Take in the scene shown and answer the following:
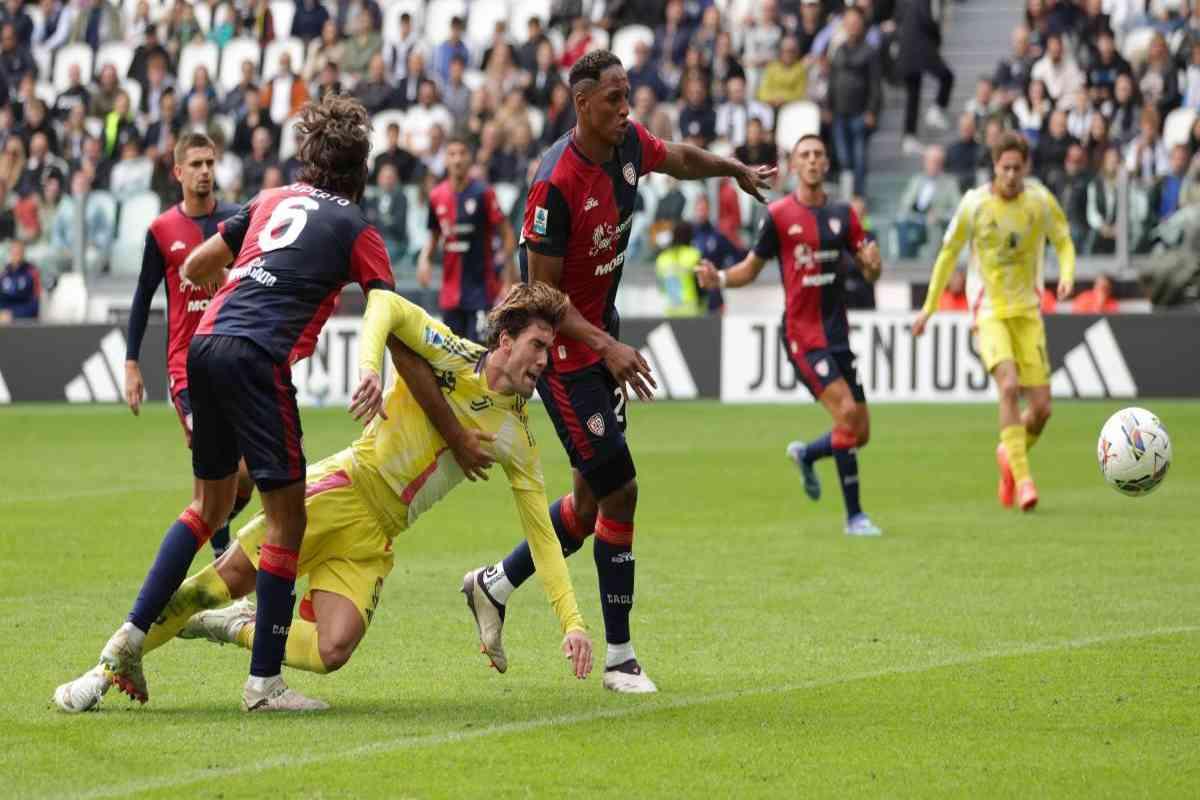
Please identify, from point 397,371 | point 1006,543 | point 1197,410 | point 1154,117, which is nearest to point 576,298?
point 397,371

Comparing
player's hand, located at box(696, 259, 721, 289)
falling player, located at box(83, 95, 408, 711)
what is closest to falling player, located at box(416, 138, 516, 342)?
player's hand, located at box(696, 259, 721, 289)

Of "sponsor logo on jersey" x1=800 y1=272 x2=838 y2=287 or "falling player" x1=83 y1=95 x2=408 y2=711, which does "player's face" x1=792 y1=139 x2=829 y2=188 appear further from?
"falling player" x1=83 y1=95 x2=408 y2=711

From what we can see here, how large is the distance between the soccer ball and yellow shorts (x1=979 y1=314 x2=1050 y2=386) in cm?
292

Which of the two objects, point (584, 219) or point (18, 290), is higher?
point (584, 219)

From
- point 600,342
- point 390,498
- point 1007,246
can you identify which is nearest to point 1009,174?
point 1007,246

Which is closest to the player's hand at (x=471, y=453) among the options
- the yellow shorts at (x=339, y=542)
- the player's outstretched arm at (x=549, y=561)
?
the player's outstretched arm at (x=549, y=561)

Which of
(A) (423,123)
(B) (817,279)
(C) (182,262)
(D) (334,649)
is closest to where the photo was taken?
(D) (334,649)

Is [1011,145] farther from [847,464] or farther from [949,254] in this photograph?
[847,464]

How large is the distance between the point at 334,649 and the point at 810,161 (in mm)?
6925

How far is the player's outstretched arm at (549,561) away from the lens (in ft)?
23.7

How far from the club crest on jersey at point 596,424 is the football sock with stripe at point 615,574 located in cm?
35

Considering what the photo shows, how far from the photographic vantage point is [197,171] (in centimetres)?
1091

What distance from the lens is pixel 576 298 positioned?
8047mm

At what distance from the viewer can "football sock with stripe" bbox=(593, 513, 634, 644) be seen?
7855 millimetres
